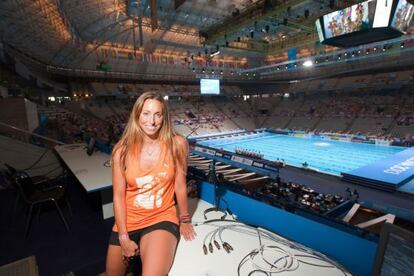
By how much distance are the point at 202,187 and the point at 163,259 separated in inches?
55.5

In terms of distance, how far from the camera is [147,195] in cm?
205

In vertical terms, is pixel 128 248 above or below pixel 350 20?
below

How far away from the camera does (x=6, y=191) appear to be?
629cm

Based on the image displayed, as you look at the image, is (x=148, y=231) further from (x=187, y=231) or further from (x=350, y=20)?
(x=350, y=20)

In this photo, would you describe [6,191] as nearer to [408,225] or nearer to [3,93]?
[3,93]

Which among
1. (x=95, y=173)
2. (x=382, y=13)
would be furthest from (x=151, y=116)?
(x=382, y=13)

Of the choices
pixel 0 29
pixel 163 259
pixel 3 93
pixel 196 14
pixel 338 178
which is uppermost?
pixel 196 14

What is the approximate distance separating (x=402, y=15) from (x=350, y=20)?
56.4 inches

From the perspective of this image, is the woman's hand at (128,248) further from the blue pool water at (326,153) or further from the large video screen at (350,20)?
the blue pool water at (326,153)

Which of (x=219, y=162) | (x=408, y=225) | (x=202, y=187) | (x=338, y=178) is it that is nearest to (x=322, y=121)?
(x=338, y=178)

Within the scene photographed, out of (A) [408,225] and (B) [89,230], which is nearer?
(A) [408,225]

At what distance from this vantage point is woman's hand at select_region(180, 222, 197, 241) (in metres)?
2.11

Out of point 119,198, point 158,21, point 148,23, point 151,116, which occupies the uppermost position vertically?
point 158,21

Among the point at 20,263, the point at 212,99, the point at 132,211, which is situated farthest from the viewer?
the point at 212,99
